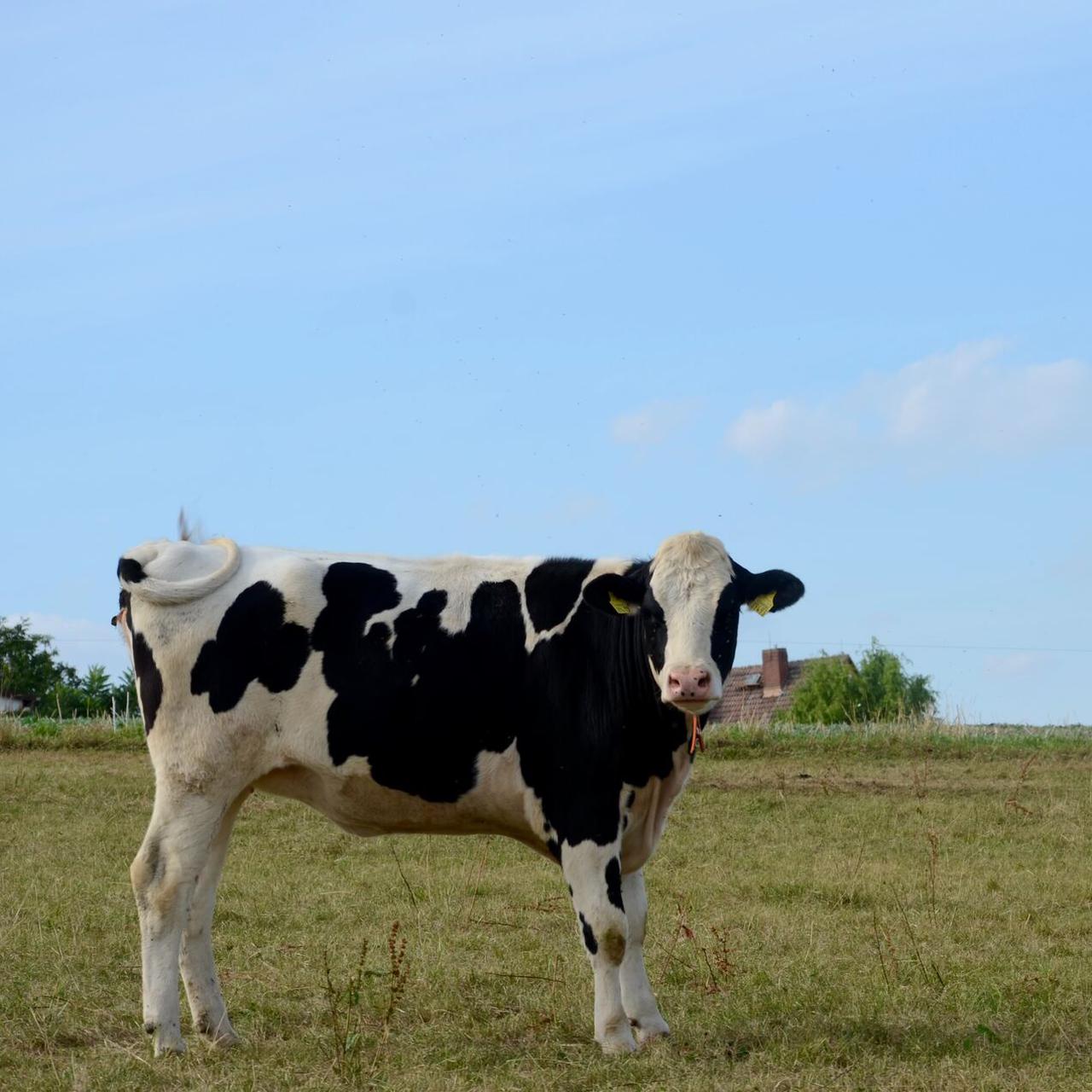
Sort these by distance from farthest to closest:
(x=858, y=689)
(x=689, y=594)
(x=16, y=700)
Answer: (x=16, y=700) < (x=858, y=689) < (x=689, y=594)

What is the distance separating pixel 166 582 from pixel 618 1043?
3.15 meters

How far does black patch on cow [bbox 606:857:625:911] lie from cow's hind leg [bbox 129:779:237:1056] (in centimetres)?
192

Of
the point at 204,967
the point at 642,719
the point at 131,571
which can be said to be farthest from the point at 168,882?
the point at 642,719

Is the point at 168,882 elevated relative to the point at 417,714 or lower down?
lower down

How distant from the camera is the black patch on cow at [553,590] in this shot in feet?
24.9

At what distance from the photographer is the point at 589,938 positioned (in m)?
6.98

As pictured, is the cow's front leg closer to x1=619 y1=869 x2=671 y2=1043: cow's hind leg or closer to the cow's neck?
x1=619 y1=869 x2=671 y2=1043: cow's hind leg

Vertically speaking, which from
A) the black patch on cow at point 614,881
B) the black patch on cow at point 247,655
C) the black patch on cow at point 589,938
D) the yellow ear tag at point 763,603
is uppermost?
the yellow ear tag at point 763,603

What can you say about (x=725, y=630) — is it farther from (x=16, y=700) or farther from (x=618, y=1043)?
(x=16, y=700)

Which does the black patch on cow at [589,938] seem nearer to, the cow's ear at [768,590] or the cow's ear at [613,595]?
the cow's ear at [613,595]

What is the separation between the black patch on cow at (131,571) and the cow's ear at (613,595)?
7.52 feet

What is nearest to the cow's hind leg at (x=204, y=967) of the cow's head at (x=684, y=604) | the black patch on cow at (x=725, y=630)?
the cow's head at (x=684, y=604)

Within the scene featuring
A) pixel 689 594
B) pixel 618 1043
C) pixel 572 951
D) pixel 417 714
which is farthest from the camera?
pixel 572 951

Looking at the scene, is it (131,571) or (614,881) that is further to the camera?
(131,571)
